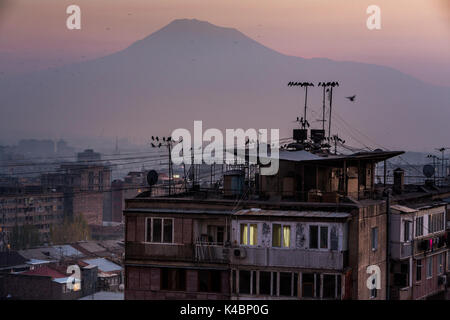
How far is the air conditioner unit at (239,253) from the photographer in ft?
81.6

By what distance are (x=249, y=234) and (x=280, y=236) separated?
98cm

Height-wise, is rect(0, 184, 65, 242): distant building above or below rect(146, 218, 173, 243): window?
below

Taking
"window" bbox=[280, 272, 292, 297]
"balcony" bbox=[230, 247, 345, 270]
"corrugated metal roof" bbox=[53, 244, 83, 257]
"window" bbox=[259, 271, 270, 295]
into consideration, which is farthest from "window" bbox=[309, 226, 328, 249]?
"corrugated metal roof" bbox=[53, 244, 83, 257]

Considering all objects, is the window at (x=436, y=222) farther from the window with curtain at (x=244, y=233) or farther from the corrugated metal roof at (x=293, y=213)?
the window with curtain at (x=244, y=233)

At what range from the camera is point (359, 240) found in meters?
24.6

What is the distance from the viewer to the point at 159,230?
2623 cm

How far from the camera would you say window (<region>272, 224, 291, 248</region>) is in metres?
24.5

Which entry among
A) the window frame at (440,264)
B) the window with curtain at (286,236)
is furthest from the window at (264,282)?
the window frame at (440,264)

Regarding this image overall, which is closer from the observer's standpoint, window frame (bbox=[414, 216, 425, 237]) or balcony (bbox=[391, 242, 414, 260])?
balcony (bbox=[391, 242, 414, 260])

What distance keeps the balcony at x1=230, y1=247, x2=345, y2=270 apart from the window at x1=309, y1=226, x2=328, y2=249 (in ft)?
0.68

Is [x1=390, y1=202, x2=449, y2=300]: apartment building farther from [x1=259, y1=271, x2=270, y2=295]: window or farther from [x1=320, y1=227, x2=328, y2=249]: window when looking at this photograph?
[x1=259, y1=271, x2=270, y2=295]: window

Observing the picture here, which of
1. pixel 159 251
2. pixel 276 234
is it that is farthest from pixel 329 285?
pixel 159 251

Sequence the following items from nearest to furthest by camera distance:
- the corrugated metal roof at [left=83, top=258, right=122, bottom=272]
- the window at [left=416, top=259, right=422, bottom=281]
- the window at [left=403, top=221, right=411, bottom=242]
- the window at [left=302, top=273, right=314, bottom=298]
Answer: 1. the window at [left=302, top=273, right=314, bottom=298]
2. the window at [left=403, top=221, right=411, bottom=242]
3. the window at [left=416, top=259, right=422, bottom=281]
4. the corrugated metal roof at [left=83, top=258, right=122, bottom=272]
